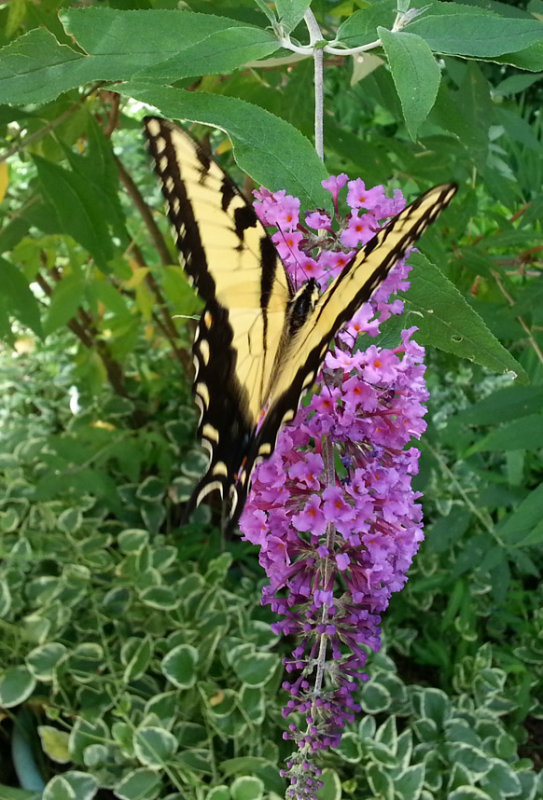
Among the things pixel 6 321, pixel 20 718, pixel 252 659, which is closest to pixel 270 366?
pixel 6 321

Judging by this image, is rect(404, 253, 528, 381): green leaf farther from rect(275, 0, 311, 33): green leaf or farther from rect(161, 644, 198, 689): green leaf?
rect(161, 644, 198, 689): green leaf

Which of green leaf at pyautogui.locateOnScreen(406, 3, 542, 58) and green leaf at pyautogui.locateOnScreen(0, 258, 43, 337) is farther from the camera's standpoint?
green leaf at pyautogui.locateOnScreen(0, 258, 43, 337)

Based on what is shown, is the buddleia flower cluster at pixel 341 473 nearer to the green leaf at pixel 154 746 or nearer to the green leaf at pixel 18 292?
the green leaf at pixel 18 292

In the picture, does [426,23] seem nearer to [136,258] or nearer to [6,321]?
[6,321]

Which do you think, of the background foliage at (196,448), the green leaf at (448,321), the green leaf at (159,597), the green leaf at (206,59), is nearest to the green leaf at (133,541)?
the background foliage at (196,448)

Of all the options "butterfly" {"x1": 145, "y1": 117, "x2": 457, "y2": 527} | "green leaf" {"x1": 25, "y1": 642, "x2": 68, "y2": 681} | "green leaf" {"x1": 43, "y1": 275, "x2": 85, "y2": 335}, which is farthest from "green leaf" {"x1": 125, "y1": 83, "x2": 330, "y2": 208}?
"green leaf" {"x1": 25, "y1": 642, "x2": 68, "y2": 681}
